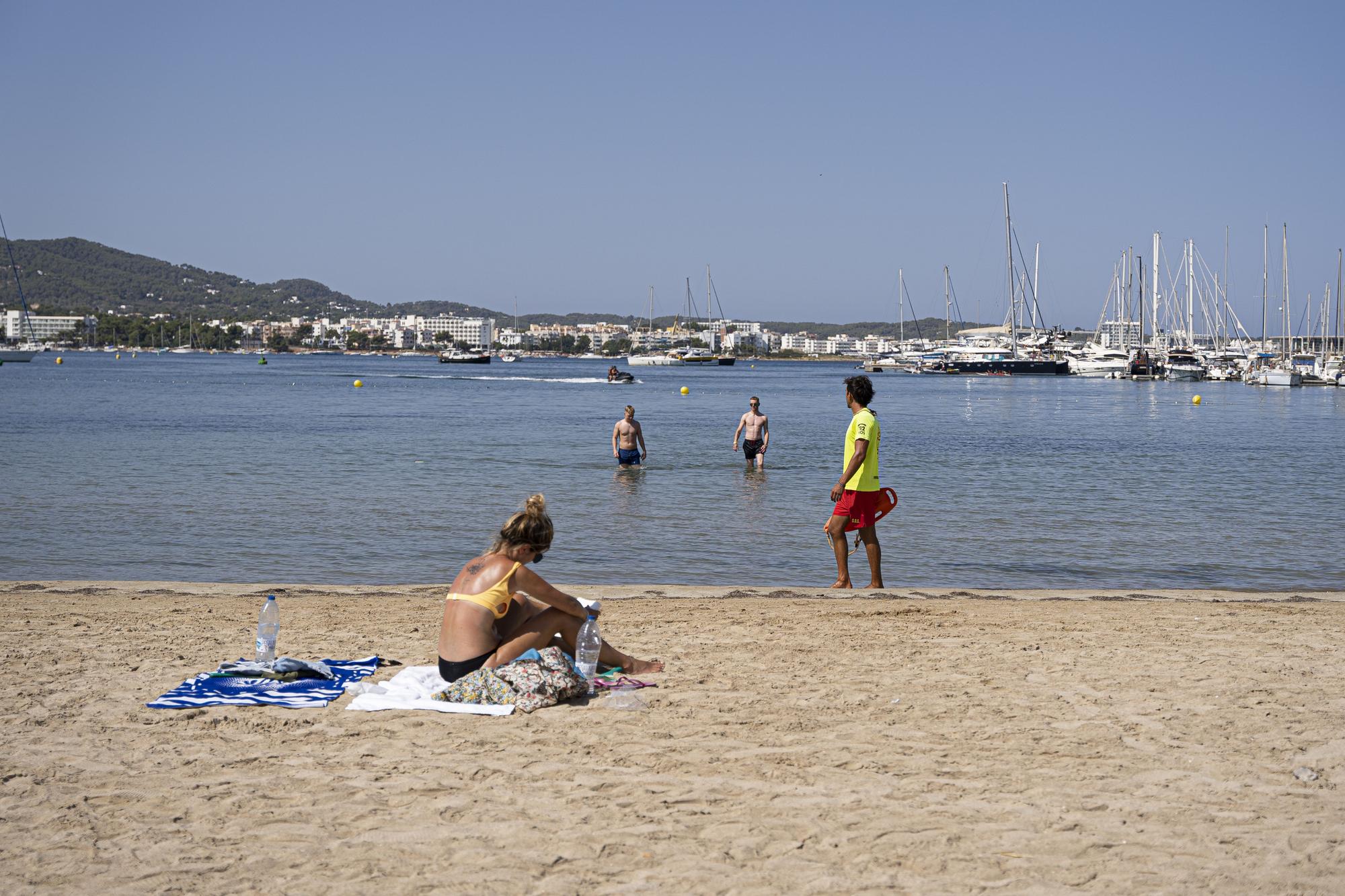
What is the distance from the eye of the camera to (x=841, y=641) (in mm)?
7992

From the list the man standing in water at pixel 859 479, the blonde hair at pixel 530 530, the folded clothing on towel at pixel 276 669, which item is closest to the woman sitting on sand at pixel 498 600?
the blonde hair at pixel 530 530

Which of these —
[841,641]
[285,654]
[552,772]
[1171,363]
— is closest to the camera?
[552,772]

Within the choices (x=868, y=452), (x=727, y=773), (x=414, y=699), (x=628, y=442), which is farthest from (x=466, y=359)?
(x=727, y=773)

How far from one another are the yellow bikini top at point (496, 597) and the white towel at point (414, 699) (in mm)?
467

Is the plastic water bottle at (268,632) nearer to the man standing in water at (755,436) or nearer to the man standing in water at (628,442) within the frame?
the man standing in water at (628,442)

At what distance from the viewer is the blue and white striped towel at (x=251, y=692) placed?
6.17 m

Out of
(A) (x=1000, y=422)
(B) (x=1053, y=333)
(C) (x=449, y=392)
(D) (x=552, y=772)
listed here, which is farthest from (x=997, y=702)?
(B) (x=1053, y=333)

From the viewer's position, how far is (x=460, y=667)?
6414mm

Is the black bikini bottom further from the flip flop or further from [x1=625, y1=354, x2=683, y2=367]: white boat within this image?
[x1=625, y1=354, x2=683, y2=367]: white boat

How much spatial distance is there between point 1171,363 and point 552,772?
9734 centimetres

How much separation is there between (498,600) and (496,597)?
0.07ft

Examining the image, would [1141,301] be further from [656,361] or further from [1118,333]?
[656,361]

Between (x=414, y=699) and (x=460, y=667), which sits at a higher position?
(x=460, y=667)

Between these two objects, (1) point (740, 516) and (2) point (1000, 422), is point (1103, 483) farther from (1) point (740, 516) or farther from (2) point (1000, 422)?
(2) point (1000, 422)
